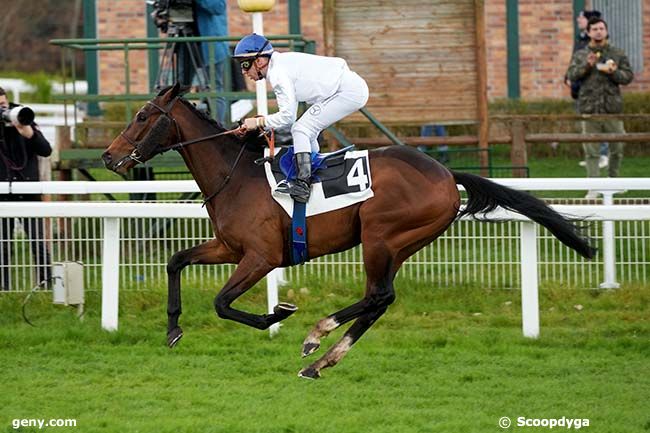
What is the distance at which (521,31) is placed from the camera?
1744cm

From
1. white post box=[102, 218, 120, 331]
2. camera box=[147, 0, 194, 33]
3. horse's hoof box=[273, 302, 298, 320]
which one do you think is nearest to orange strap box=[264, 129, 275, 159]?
horse's hoof box=[273, 302, 298, 320]

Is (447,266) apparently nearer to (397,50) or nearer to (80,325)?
(80,325)

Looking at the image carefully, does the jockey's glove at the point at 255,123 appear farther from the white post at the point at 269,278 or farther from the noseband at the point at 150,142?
the white post at the point at 269,278

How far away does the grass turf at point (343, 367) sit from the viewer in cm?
684

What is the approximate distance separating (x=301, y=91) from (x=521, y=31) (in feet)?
33.7

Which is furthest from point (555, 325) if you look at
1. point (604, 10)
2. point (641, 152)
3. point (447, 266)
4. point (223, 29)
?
point (604, 10)

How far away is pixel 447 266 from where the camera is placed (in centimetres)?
933

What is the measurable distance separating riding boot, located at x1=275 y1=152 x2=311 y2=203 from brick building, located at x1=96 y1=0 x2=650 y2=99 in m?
9.97

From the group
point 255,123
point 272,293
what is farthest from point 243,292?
point 272,293

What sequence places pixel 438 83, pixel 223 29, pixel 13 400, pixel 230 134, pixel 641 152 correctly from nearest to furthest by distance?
pixel 13 400 < pixel 230 134 < pixel 223 29 < pixel 438 83 < pixel 641 152

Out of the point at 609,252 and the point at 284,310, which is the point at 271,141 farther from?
the point at 609,252

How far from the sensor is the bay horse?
752 cm

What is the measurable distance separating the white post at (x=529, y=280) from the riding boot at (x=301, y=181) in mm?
1636

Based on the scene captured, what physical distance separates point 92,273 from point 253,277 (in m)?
2.34
